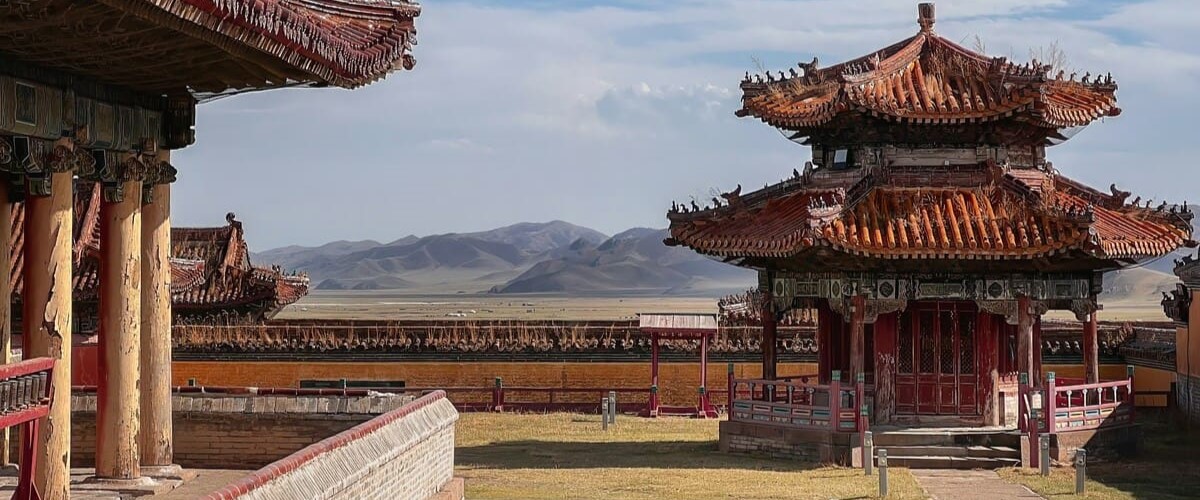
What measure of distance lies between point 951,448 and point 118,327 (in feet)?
44.2

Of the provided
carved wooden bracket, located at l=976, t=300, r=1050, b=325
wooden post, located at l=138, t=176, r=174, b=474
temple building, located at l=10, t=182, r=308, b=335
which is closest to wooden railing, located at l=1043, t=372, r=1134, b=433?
carved wooden bracket, located at l=976, t=300, r=1050, b=325

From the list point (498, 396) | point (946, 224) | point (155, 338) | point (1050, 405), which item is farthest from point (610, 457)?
point (155, 338)

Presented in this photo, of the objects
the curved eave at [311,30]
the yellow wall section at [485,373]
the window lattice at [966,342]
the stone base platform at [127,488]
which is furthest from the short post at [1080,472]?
the yellow wall section at [485,373]

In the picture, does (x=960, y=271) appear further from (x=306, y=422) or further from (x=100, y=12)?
(x=100, y=12)

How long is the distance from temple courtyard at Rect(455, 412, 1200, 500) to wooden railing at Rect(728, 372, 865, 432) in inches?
27.9

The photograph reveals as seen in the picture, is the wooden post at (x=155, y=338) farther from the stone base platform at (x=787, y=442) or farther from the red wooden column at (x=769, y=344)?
the red wooden column at (x=769, y=344)

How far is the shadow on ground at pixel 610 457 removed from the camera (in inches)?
1018

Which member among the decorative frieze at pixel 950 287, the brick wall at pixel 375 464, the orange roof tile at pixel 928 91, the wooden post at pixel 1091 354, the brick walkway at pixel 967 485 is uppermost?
the orange roof tile at pixel 928 91

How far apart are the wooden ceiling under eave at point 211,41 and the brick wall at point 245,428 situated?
4615 millimetres

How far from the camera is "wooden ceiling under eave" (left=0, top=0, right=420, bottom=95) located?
44.8 ft

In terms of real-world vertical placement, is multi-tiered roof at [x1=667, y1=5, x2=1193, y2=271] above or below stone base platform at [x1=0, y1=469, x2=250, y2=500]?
above

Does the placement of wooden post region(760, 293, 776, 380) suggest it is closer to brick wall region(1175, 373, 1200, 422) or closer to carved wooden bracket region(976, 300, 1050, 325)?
carved wooden bracket region(976, 300, 1050, 325)

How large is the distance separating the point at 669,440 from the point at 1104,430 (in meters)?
A: 7.46

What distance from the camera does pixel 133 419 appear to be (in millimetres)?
18656
